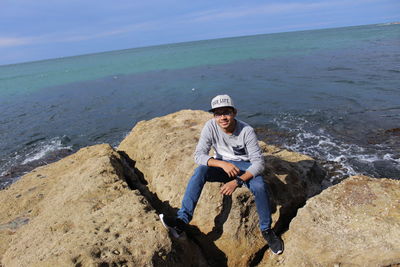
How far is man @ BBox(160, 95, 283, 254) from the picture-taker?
4.01m

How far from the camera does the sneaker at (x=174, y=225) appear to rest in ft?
12.6

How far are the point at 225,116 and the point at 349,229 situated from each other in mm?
2380

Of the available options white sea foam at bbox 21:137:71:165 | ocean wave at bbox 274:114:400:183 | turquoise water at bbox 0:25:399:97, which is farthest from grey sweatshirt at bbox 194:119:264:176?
turquoise water at bbox 0:25:399:97

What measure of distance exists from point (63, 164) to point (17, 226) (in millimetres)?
2901

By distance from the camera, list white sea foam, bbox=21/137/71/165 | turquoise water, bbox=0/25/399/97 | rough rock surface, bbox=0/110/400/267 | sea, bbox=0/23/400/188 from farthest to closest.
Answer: turquoise water, bbox=0/25/399/97 < white sea foam, bbox=21/137/71/165 < sea, bbox=0/23/400/188 < rough rock surface, bbox=0/110/400/267

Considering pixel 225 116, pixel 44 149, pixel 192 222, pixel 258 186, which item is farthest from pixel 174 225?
pixel 44 149

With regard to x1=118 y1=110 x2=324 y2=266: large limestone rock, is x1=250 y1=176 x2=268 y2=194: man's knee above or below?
above

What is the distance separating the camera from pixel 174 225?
395 centimetres

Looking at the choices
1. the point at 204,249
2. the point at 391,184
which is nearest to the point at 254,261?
the point at 204,249

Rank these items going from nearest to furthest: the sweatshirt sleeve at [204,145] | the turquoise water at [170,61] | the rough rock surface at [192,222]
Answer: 1. the rough rock surface at [192,222]
2. the sweatshirt sleeve at [204,145]
3. the turquoise water at [170,61]

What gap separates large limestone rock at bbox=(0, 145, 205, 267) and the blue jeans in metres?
0.49

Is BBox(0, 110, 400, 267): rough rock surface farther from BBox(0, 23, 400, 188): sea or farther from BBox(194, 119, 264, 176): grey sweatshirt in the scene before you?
BBox(0, 23, 400, 188): sea

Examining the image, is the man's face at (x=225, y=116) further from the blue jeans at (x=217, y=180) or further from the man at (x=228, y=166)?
the blue jeans at (x=217, y=180)

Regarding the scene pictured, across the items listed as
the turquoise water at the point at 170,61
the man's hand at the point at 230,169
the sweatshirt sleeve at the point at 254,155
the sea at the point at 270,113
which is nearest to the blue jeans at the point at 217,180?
the sweatshirt sleeve at the point at 254,155
